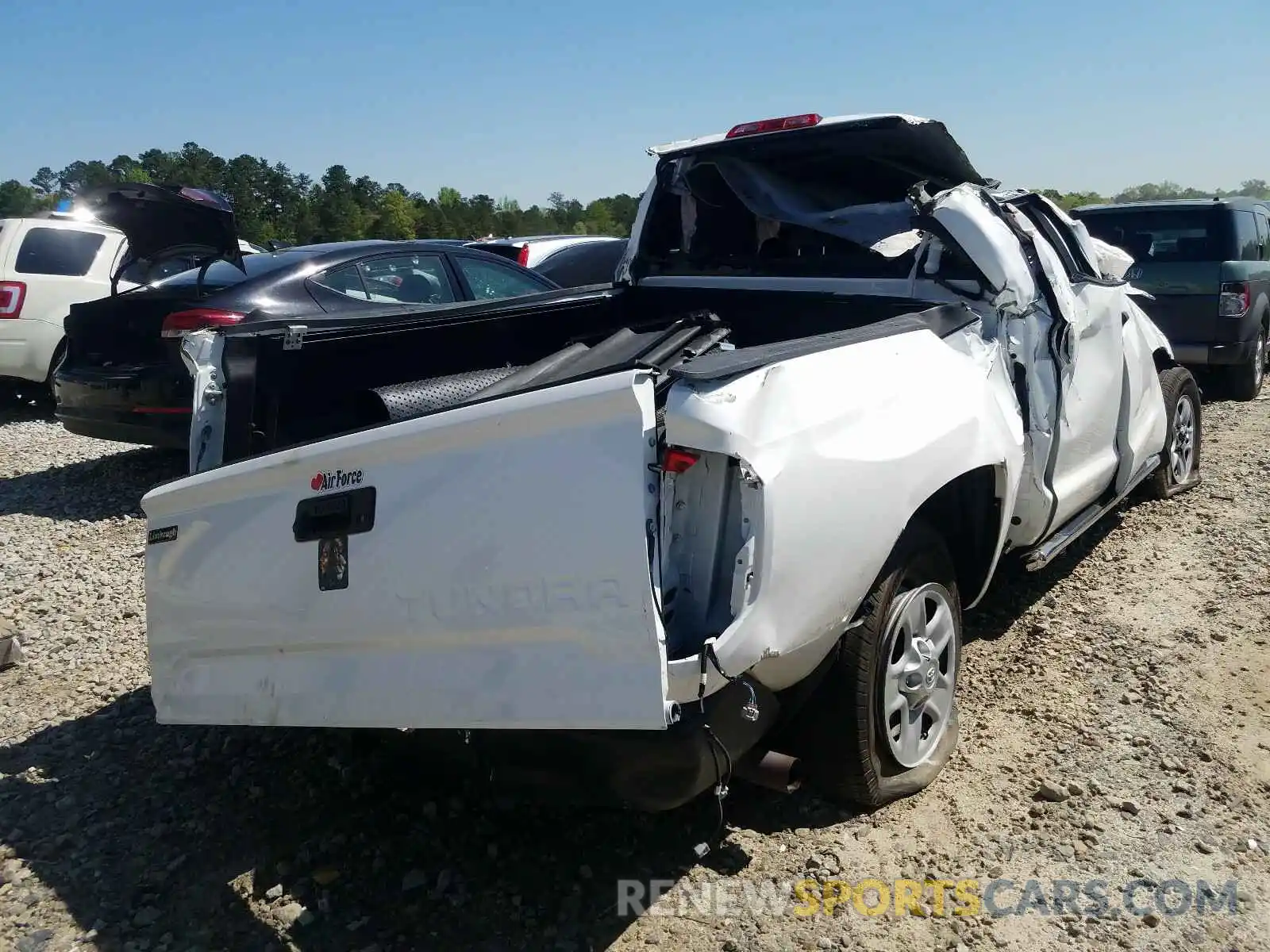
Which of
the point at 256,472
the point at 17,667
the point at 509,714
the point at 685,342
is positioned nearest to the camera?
the point at 509,714

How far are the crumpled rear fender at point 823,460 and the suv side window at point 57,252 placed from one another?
→ 9.64 metres

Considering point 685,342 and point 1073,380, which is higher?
point 685,342

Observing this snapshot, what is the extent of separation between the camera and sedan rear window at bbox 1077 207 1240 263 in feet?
30.6

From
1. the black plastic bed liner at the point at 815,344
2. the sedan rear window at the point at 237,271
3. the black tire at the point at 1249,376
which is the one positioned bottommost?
the black tire at the point at 1249,376

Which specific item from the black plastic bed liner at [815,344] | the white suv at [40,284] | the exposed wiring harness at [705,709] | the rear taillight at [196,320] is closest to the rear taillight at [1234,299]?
the black plastic bed liner at [815,344]

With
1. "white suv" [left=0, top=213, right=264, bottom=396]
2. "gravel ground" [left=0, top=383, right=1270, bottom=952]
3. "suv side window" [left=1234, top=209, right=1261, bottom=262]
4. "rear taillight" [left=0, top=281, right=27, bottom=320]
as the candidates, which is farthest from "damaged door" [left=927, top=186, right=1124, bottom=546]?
"rear taillight" [left=0, top=281, right=27, bottom=320]

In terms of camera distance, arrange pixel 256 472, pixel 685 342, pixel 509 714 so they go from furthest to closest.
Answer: pixel 685 342 < pixel 256 472 < pixel 509 714

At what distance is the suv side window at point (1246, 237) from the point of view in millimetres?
9344

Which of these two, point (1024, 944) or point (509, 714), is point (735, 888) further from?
point (509, 714)

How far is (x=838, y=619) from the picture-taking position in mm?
2668

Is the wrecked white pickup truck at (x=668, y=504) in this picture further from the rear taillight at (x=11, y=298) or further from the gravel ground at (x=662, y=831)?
the rear taillight at (x=11, y=298)

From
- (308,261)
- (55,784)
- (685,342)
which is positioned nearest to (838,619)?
(685,342)

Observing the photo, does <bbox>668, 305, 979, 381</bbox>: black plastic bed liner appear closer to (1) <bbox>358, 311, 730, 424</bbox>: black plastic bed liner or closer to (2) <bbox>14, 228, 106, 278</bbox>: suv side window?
(1) <bbox>358, 311, 730, 424</bbox>: black plastic bed liner

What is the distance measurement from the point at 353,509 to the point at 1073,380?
9.98 feet
